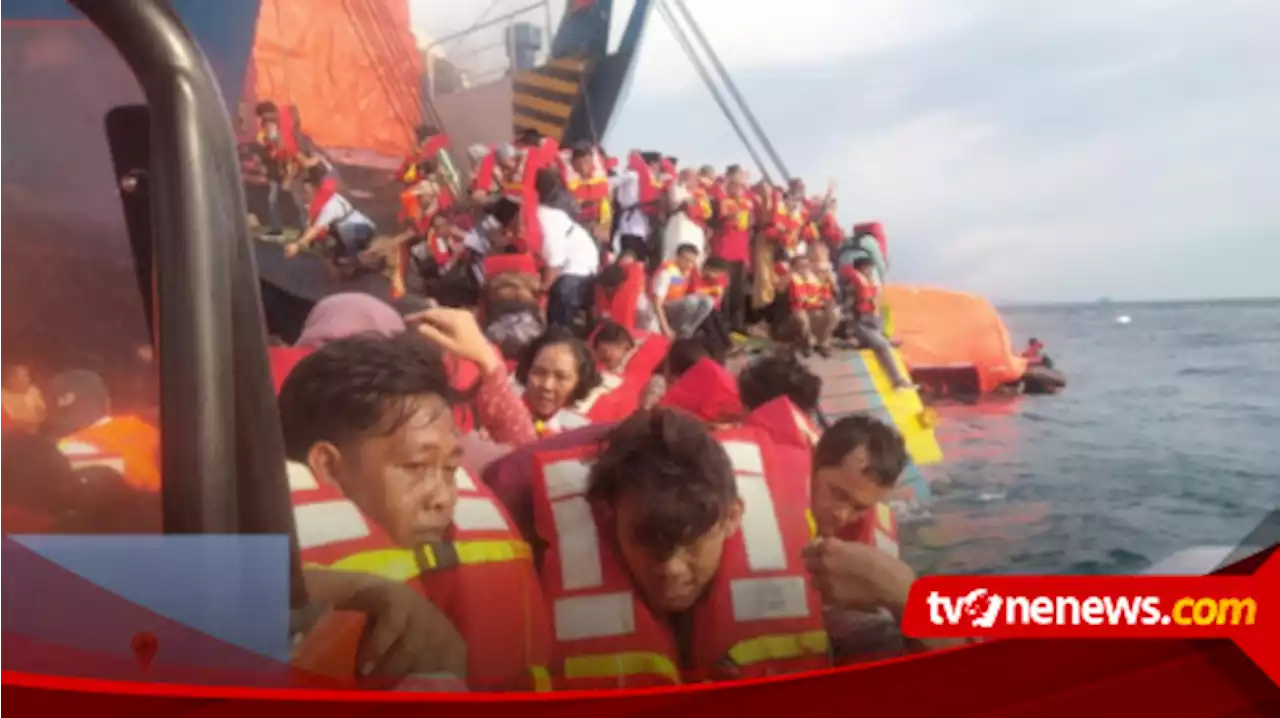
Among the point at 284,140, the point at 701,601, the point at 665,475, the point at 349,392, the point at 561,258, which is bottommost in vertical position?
the point at 701,601

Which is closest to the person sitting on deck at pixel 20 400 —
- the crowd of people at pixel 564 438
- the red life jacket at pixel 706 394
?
the crowd of people at pixel 564 438

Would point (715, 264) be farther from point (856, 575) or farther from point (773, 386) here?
point (856, 575)

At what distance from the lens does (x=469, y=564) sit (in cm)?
90

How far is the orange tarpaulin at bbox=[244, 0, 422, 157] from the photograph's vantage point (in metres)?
0.89

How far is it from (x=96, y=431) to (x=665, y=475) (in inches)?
19.3

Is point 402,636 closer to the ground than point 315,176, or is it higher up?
closer to the ground

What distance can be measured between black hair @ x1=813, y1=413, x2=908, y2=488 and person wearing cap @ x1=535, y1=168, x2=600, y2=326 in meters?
0.26

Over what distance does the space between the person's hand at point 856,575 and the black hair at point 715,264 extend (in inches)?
10.8

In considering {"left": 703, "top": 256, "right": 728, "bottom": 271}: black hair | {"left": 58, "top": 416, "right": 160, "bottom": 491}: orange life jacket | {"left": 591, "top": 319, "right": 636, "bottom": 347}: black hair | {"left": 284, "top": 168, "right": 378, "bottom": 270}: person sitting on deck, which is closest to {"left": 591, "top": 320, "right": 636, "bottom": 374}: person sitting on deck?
{"left": 591, "top": 319, "right": 636, "bottom": 347}: black hair

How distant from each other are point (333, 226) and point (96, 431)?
0.27 meters

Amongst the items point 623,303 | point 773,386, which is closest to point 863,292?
point 773,386

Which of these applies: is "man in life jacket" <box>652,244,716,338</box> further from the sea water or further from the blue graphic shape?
the blue graphic shape

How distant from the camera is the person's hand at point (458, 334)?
0.90 m

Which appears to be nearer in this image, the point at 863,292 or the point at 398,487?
the point at 398,487
